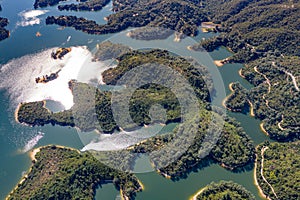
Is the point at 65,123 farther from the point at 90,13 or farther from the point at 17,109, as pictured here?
the point at 90,13

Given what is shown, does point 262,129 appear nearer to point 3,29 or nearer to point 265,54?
point 265,54

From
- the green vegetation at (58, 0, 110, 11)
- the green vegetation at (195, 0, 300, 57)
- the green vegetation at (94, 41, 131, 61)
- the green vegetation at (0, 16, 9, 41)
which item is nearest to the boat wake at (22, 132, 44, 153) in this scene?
the green vegetation at (94, 41, 131, 61)

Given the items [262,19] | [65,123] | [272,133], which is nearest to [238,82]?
[272,133]

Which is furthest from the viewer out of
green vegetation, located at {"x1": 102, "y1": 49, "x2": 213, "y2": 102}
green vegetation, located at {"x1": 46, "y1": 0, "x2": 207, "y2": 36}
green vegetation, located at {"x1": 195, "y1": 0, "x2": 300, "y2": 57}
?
green vegetation, located at {"x1": 46, "y1": 0, "x2": 207, "y2": 36}

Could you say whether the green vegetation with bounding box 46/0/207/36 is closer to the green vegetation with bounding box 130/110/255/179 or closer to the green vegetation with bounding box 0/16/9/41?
the green vegetation with bounding box 0/16/9/41

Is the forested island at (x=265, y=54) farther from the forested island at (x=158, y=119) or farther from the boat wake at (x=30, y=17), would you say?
the boat wake at (x=30, y=17)

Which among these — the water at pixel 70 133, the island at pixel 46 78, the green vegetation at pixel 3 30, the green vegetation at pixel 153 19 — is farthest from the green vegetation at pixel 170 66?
the green vegetation at pixel 3 30

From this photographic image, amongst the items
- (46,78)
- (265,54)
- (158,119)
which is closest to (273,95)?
(265,54)
